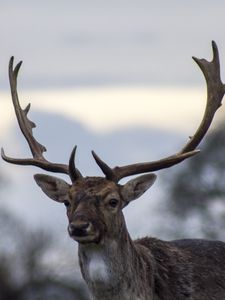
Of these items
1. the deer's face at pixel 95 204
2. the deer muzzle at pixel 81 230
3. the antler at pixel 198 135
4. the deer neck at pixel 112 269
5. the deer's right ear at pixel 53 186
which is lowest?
the deer neck at pixel 112 269

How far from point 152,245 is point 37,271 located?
2807 centimetres

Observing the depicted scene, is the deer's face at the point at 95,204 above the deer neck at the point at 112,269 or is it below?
above

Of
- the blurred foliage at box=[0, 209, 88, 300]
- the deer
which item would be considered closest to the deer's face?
the deer

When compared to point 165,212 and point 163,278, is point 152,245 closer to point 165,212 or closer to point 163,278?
point 163,278

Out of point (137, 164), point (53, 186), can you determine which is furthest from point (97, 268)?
point (137, 164)

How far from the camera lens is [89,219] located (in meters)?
24.3

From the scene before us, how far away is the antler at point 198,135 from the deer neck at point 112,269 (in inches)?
29.5

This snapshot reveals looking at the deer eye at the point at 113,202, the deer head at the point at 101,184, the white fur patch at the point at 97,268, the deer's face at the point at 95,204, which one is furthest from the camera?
the deer eye at the point at 113,202

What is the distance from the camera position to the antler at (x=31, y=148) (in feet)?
82.6

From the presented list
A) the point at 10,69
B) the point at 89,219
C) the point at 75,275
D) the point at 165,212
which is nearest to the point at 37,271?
the point at 75,275

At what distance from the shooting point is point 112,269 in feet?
81.5

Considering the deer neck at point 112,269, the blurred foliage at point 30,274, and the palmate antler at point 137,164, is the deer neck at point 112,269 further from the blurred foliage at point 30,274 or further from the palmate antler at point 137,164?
the blurred foliage at point 30,274

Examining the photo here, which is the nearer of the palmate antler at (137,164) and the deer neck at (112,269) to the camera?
the deer neck at (112,269)

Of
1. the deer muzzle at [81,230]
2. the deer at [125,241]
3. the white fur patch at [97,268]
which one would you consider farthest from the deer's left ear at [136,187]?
the deer muzzle at [81,230]
